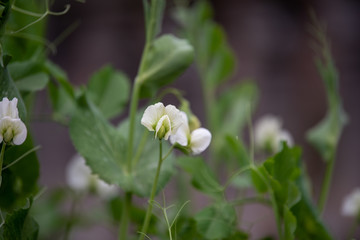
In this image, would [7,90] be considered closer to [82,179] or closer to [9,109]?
[9,109]

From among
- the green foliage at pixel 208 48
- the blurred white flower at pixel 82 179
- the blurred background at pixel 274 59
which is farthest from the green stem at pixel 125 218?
the blurred background at pixel 274 59

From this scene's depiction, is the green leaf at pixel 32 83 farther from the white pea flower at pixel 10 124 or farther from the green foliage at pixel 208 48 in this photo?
the green foliage at pixel 208 48

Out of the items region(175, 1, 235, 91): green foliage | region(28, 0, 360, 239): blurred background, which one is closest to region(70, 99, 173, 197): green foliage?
region(175, 1, 235, 91): green foliage

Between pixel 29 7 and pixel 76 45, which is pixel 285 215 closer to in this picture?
pixel 29 7

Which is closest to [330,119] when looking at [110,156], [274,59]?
[110,156]

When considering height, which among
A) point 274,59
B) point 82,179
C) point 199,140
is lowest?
point 274,59

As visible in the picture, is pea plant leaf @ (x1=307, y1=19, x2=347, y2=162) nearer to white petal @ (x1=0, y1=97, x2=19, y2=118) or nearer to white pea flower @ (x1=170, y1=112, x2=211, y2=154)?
white pea flower @ (x1=170, y1=112, x2=211, y2=154)
